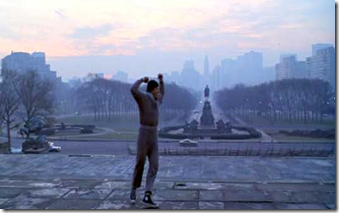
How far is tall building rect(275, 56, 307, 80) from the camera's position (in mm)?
35263

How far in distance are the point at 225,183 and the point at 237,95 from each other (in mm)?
52211

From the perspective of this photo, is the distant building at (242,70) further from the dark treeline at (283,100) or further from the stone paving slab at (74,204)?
the stone paving slab at (74,204)

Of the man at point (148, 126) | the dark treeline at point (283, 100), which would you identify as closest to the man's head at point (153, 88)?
the man at point (148, 126)

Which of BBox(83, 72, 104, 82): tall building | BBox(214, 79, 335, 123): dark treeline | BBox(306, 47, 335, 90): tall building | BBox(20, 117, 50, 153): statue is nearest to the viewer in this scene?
BBox(306, 47, 335, 90): tall building

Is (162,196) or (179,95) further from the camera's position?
(179,95)

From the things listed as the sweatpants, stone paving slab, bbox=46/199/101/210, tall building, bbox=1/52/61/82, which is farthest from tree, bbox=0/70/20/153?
the sweatpants

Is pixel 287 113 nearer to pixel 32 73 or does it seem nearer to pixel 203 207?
pixel 32 73

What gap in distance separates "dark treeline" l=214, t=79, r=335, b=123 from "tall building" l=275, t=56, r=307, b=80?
575 millimetres

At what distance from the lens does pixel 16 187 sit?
18.2ft

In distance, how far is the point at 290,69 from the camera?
39.4m

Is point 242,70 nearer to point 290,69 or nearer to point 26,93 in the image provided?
point 290,69

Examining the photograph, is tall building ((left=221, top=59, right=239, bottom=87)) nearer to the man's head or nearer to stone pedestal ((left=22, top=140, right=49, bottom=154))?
stone pedestal ((left=22, top=140, right=49, bottom=154))

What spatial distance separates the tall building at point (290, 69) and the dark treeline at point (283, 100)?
22.6 inches

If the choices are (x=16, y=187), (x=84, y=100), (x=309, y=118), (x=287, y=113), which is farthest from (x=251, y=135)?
(x=84, y=100)
